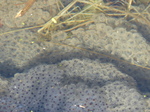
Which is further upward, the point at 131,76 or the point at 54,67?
the point at 54,67

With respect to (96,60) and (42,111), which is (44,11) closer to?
(96,60)

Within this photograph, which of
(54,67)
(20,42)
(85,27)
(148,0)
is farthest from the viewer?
(148,0)

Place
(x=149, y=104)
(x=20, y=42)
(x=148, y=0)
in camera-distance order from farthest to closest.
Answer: (x=148, y=0)
(x=20, y=42)
(x=149, y=104)

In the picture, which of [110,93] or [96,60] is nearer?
→ [110,93]

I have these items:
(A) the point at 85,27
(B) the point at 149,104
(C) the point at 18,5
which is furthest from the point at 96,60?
(C) the point at 18,5

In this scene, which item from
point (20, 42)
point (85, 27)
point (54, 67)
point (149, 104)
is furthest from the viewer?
point (85, 27)

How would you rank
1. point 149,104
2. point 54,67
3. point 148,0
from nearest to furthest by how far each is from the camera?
1. point 149,104
2. point 54,67
3. point 148,0

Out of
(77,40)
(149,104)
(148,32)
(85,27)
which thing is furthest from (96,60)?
(148,32)

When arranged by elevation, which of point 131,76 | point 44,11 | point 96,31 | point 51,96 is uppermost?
point 44,11

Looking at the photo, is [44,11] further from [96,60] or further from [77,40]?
[96,60]
